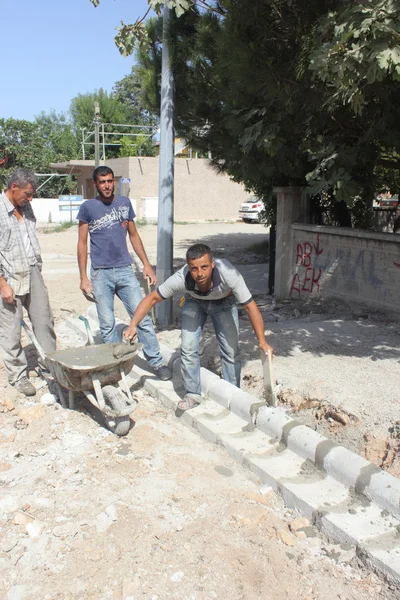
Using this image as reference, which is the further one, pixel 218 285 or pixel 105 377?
pixel 218 285

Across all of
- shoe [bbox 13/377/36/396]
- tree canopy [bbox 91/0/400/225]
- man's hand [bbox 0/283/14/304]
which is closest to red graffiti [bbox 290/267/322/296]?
tree canopy [bbox 91/0/400/225]

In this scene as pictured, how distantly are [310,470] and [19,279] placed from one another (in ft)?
9.17

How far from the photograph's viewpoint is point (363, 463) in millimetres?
3328

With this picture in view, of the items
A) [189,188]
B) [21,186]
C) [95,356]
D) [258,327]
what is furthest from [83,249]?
[189,188]

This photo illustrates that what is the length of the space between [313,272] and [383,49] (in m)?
5.02

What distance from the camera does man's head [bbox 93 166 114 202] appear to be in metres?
4.76

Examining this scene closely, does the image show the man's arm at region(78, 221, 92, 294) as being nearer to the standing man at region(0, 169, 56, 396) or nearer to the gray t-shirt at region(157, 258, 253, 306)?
the standing man at region(0, 169, 56, 396)

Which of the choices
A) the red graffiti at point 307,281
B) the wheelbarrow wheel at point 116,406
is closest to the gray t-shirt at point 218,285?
the wheelbarrow wheel at point 116,406

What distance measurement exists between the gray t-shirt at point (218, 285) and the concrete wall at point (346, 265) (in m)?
3.46

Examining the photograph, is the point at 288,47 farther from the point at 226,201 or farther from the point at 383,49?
the point at 226,201

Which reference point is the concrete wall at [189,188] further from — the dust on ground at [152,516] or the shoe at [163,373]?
the dust on ground at [152,516]

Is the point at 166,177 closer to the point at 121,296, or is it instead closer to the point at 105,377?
the point at 121,296

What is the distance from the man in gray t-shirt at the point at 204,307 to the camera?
400 centimetres

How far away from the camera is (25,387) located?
4.80m
